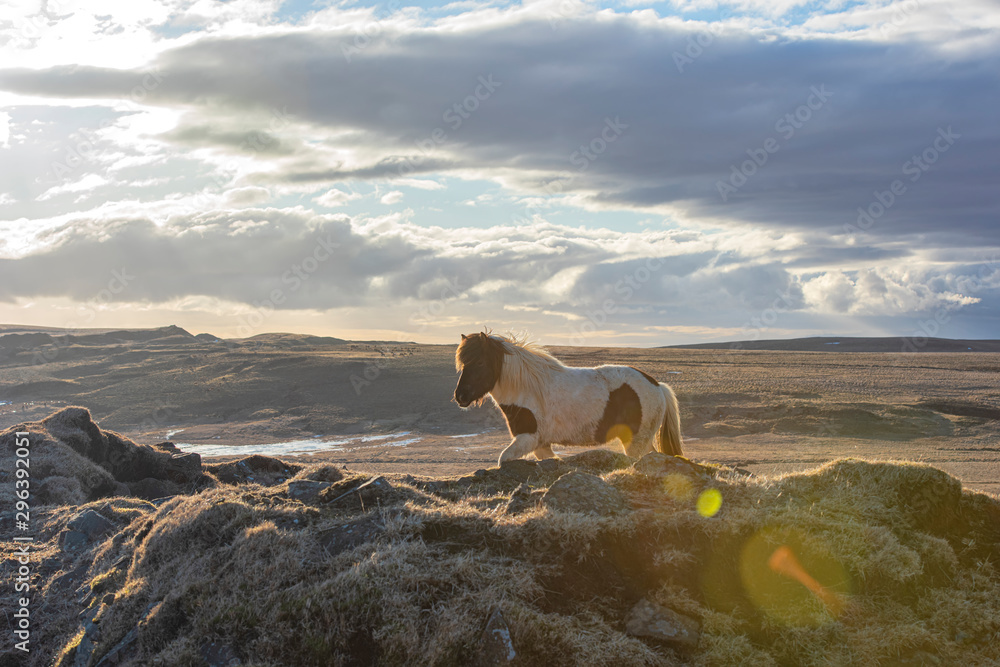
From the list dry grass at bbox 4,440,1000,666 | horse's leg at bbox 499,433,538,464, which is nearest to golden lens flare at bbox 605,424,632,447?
horse's leg at bbox 499,433,538,464

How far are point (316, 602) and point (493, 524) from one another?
1557 mm

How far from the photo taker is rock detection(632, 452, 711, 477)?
20.6ft

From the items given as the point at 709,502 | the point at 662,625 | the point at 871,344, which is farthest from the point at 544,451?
the point at 871,344

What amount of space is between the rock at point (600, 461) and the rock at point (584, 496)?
148 centimetres

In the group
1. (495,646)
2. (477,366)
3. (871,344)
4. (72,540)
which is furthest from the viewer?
(871,344)

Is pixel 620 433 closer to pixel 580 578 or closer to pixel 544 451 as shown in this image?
pixel 544 451

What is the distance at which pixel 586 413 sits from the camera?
31.4ft

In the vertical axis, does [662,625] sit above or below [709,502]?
below

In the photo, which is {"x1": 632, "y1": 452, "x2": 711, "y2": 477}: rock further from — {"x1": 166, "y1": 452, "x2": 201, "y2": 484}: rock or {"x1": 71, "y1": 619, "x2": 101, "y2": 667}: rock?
{"x1": 166, "y1": 452, "x2": 201, "y2": 484}: rock

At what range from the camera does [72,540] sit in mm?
7488

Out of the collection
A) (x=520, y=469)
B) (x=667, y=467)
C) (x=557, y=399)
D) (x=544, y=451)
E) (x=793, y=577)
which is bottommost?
(x=793, y=577)

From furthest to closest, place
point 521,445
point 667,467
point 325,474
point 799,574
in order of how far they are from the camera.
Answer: point 521,445 → point 325,474 → point 667,467 → point 799,574

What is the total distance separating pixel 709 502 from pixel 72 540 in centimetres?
728

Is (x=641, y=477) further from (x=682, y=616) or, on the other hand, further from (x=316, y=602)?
(x=316, y=602)
